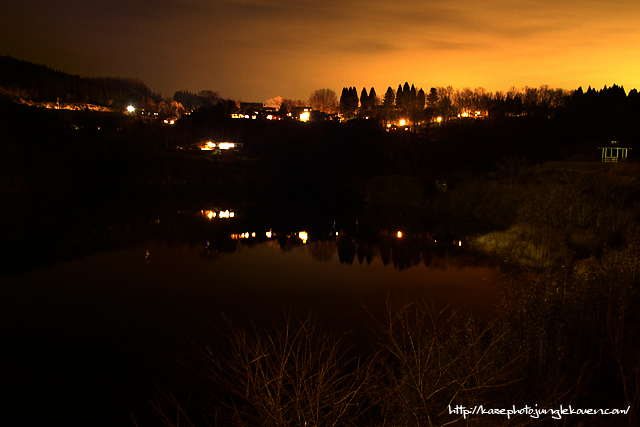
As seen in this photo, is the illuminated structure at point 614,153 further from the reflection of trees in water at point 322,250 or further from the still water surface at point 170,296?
the reflection of trees in water at point 322,250

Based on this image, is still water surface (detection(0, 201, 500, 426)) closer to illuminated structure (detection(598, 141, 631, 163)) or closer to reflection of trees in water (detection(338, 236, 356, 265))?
reflection of trees in water (detection(338, 236, 356, 265))

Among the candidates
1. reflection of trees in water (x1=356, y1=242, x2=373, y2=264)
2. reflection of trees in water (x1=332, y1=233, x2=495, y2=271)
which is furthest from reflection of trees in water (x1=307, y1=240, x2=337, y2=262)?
reflection of trees in water (x1=356, y1=242, x2=373, y2=264)

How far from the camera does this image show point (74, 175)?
50750mm

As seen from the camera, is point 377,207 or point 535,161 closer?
point 377,207

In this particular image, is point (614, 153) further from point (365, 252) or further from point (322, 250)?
point (322, 250)

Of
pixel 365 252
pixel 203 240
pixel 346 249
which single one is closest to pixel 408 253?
pixel 365 252

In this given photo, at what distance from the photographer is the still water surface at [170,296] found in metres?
11.1

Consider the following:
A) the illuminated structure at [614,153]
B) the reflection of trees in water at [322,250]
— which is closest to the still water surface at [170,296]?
the reflection of trees in water at [322,250]

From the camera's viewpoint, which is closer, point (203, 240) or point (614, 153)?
point (203, 240)

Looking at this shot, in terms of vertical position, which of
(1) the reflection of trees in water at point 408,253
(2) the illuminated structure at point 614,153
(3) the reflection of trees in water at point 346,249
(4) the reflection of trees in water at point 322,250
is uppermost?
(2) the illuminated structure at point 614,153

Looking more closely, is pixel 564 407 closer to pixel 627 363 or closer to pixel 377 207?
pixel 627 363

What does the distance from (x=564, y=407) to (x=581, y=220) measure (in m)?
17.2

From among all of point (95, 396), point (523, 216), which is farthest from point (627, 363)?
point (523, 216)

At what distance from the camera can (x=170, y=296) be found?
685 inches
